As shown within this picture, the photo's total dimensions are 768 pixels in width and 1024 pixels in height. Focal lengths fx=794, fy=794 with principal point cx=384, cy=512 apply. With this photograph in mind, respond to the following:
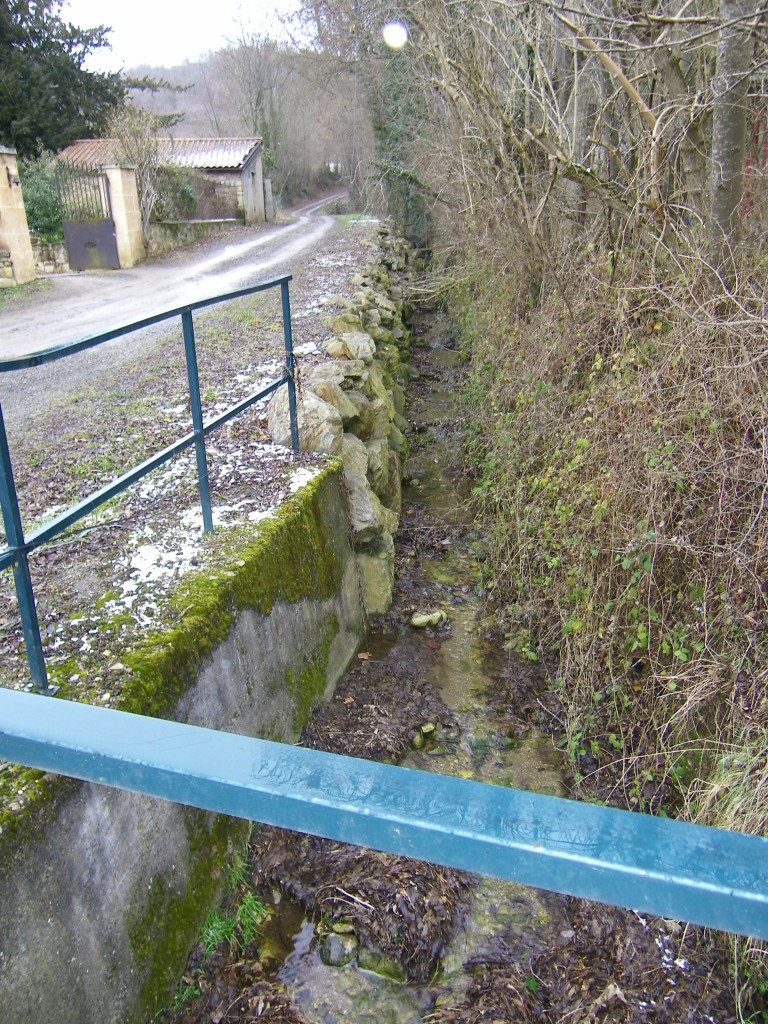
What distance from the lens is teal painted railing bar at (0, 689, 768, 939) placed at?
35.3 inches

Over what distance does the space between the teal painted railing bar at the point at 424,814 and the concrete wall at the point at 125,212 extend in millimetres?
18784

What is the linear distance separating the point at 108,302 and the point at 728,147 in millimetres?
10232

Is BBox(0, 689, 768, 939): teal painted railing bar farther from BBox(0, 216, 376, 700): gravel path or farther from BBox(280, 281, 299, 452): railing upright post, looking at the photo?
BBox(280, 281, 299, 452): railing upright post

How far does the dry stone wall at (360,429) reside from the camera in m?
5.32

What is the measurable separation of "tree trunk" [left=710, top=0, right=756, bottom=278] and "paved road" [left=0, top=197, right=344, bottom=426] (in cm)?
309

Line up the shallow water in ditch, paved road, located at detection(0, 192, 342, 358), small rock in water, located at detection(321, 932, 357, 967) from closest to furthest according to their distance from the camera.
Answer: the shallow water in ditch
small rock in water, located at detection(321, 932, 357, 967)
paved road, located at detection(0, 192, 342, 358)

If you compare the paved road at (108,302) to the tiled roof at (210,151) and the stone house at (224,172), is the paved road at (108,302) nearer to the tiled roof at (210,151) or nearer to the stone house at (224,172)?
the stone house at (224,172)

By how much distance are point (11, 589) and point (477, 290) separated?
8389 millimetres

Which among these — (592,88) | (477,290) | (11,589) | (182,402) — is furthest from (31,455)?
(477,290)

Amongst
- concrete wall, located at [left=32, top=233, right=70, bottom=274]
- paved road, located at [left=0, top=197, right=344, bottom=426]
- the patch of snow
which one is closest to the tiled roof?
paved road, located at [left=0, top=197, right=344, bottom=426]

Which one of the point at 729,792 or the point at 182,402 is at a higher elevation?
the point at 182,402

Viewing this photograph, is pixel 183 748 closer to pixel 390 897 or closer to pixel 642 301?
pixel 390 897

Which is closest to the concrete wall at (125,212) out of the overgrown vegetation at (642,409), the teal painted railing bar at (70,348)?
the overgrown vegetation at (642,409)

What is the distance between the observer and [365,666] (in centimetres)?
498
